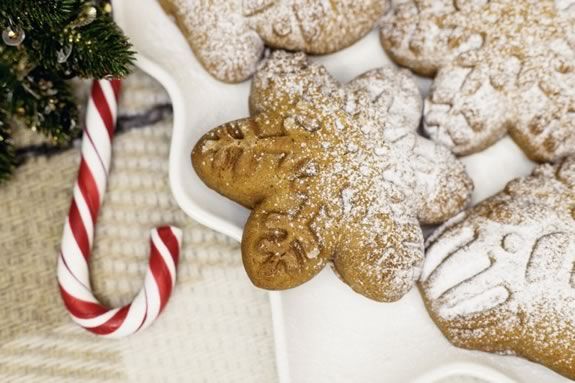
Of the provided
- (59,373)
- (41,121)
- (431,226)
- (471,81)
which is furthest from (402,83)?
(59,373)

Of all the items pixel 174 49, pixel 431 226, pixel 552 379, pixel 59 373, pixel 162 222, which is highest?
pixel 174 49

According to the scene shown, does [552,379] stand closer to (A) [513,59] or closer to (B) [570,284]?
(B) [570,284]

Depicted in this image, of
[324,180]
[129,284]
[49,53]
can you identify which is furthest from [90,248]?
[324,180]

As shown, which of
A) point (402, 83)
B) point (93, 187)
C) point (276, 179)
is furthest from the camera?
point (93, 187)

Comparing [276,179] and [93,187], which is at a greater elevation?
[276,179]

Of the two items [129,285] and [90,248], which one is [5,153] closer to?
[90,248]

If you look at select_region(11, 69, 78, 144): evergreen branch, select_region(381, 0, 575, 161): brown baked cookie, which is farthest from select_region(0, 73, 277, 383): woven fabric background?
select_region(381, 0, 575, 161): brown baked cookie
